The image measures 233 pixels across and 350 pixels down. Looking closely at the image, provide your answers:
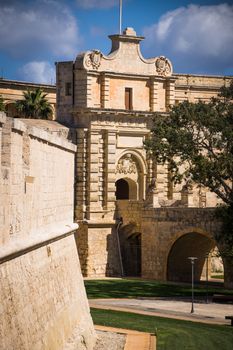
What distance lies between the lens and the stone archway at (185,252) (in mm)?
51000

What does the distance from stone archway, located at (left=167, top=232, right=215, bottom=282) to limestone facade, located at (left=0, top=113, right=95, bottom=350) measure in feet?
82.5

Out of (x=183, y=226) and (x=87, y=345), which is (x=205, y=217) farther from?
(x=87, y=345)

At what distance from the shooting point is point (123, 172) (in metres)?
54.0

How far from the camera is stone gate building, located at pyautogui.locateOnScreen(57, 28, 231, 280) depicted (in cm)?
5141

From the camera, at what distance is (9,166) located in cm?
1691

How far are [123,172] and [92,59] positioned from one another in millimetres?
6134

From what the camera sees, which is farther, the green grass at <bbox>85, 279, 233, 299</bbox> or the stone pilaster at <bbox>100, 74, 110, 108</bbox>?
the stone pilaster at <bbox>100, 74, 110, 108</bbox>

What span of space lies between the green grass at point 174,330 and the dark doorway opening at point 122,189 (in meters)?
20.8

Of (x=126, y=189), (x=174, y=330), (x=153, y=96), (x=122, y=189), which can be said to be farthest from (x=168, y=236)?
(x=174, y=330)

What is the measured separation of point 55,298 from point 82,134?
104 ft

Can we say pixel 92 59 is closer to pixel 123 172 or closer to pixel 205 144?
pixel 123 172

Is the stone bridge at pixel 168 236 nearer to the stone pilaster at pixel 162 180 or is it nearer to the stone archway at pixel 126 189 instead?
the stone archway at pixel 126 189

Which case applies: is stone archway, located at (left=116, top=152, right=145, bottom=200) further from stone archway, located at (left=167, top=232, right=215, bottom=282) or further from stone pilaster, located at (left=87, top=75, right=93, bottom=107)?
stone archway, located at (left=167, top=232, right=215, bottom=282)

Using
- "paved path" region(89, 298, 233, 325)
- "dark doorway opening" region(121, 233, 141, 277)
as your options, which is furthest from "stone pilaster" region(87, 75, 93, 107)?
"paved path" region(89, 298, 233, 325)
